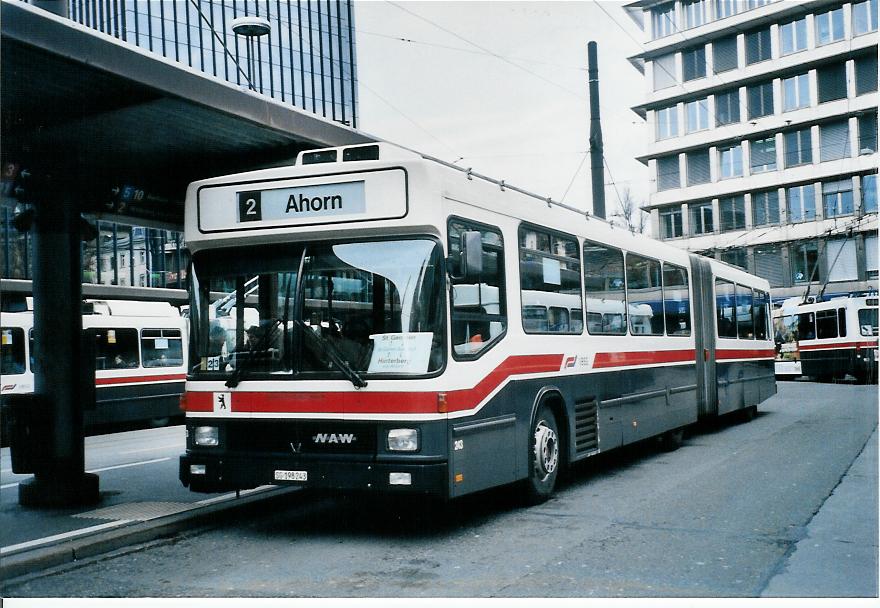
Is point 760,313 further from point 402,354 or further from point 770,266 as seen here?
point 402,354

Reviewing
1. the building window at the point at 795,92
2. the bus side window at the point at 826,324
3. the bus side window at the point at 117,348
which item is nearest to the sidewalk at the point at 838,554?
the building window at the point at 795,92

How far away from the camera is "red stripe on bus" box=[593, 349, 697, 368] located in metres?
10.7

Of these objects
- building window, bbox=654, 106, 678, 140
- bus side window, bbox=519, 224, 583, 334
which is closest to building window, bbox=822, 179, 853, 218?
building window, bbox=654, 106, 678, 140

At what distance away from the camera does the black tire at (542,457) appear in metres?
8.82

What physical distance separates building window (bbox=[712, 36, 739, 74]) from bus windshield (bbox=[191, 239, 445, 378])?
20.6 feet

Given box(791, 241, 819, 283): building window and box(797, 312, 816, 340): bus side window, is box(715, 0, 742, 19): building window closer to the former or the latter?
box(791, 241, 819, 283): building window

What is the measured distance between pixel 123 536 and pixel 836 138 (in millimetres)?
8389

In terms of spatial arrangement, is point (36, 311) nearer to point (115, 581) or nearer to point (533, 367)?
point (115, 581)

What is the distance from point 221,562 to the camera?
6996 millimetres

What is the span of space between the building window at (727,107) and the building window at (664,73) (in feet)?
2.23

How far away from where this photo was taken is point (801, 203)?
524 inches

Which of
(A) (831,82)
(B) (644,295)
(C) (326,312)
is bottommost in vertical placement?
(C) (326,312)

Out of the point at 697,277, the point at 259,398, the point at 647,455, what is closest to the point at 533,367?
the point at 259,398

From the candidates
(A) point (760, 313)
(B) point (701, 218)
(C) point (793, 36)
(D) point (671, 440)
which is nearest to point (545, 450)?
(D) point (671, 440)
